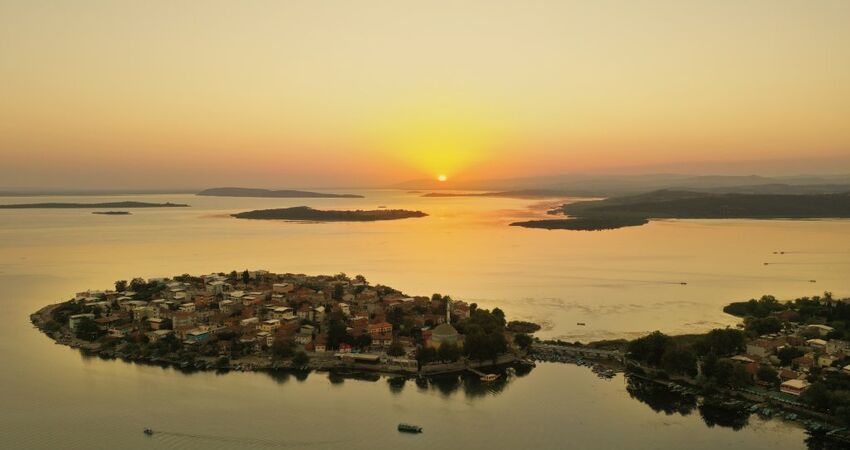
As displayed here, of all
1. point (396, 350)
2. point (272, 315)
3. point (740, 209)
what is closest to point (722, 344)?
point (396, 350)

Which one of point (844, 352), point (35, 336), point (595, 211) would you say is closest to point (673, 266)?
point (844, 352)

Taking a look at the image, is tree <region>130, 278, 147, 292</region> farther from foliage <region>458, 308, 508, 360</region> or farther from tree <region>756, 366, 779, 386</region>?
tree <region>756, 366, 779, 386</region>

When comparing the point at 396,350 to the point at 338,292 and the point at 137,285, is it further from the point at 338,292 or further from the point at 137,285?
the point at 137,285

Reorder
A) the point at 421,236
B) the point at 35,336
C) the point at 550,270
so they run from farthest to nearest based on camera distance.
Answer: the point at 421,236, the point at 550,270, the point at 35,336

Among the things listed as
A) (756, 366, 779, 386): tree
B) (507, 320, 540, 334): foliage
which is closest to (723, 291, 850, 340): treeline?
(756, 366, 779, 386): tree

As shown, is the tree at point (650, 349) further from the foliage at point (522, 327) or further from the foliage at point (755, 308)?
the foliage at point (755, 308)

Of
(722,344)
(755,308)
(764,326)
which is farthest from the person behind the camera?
A: (755,308)

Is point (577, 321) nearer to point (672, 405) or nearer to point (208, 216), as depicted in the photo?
point (672, 405)
